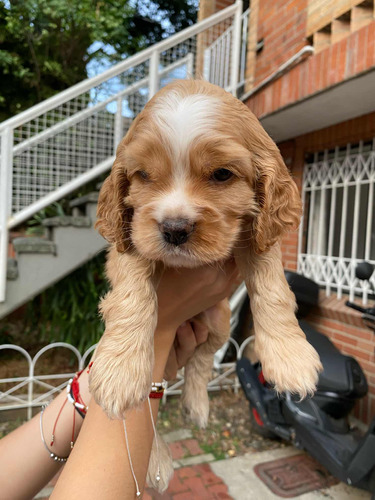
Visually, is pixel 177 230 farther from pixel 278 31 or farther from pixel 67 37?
pixel 67 37

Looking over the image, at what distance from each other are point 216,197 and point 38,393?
14.1ft

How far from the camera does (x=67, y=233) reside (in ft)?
→ 16.6

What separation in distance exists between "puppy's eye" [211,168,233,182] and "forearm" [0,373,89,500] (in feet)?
3.63

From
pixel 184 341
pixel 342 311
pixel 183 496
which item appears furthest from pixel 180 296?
pixel 342 311

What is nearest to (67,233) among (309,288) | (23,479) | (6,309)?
(6,309)

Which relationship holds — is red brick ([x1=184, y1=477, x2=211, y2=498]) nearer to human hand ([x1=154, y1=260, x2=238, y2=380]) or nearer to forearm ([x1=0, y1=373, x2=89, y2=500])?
forearm ([x1=0, y1=373, x2=89, y2=500])

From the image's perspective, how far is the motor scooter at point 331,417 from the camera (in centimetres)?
277

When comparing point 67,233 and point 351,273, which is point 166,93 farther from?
point 67,233

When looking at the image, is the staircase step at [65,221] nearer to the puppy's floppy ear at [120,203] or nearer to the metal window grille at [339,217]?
the metal window grille at [339,217]

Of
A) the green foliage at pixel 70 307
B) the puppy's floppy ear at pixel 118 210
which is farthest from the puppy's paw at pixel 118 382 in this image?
the green foliage at pixel 70 307

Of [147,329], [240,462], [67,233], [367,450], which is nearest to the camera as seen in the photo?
[147,329]

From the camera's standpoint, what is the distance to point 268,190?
1370 mm

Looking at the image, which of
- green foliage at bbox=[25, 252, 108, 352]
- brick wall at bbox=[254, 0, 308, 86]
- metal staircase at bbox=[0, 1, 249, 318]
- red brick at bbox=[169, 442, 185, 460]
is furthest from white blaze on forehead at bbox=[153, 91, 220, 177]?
Result: green foliage at bbox=[25, 252, 108, 352]

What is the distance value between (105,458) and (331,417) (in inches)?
107
